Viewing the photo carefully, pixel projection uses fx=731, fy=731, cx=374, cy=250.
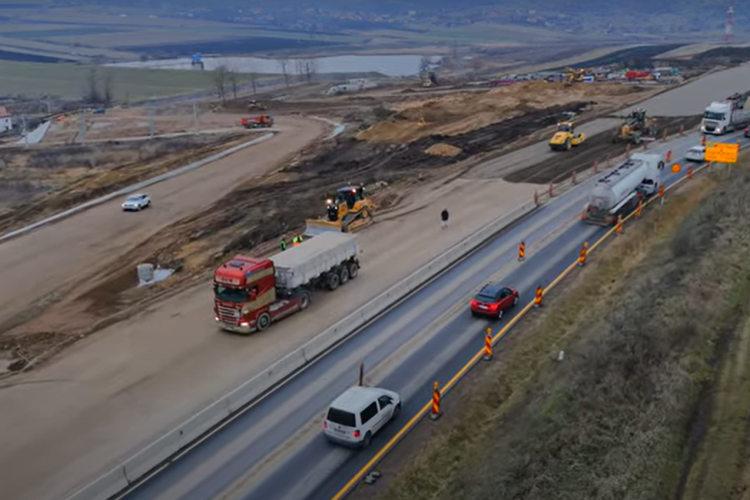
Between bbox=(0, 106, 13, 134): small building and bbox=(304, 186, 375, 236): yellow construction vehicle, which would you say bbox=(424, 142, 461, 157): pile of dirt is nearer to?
bbox=(304, 186, 375, 236): yellow construction vehicle

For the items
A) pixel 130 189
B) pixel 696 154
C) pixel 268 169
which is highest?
pixel 696 154

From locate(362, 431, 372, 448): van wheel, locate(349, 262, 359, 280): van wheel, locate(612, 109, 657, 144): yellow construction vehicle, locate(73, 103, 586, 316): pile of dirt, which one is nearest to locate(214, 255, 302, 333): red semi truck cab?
locate(349, 262, 359, 280): van wheel

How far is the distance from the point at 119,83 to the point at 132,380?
170513 mm

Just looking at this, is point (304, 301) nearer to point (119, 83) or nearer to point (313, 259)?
point (313, 259)

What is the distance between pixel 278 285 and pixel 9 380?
1099 cm

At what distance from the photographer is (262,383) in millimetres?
25281

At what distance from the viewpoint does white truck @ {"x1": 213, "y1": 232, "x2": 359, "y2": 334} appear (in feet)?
96.6

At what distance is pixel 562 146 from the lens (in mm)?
62312

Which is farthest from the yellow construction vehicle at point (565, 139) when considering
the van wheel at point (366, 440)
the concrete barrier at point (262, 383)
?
the van wheel at point (366, 440)

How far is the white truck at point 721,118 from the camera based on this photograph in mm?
62375

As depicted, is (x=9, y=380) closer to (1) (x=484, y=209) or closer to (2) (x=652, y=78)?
(1) (x=484, y=209)

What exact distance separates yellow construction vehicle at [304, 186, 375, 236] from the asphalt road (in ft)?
28.1

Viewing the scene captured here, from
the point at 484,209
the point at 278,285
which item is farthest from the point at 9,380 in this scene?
the point at 484,209

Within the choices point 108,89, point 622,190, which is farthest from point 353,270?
point 108,89
